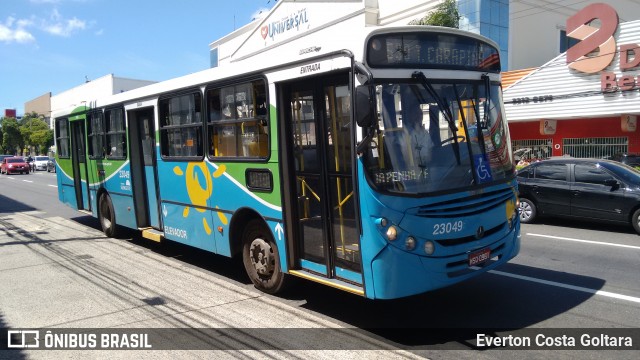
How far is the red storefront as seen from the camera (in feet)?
60.6

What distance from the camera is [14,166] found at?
43219mm

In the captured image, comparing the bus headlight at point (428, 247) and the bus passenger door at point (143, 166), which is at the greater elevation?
the bus passenger door at point (143, 166)

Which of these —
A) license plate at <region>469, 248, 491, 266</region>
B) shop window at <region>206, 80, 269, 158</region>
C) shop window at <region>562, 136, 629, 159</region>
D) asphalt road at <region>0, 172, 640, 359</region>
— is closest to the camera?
asphalt road at <region>0, 172, 640, 359</region>

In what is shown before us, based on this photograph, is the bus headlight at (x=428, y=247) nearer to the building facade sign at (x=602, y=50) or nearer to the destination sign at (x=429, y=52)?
the destination sign at (x=429, y=52)

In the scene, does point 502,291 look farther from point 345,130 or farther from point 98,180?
point 98,180

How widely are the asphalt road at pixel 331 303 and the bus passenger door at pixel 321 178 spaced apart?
0.70 m

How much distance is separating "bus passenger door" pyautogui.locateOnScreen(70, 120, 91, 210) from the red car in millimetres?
37157

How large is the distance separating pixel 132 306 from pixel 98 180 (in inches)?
221

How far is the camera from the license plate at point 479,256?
5.00m

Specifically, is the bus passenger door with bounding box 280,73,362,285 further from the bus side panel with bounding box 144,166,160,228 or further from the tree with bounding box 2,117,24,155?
the tree with bounding box 2,117,24,155

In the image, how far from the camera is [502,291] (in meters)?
6.23

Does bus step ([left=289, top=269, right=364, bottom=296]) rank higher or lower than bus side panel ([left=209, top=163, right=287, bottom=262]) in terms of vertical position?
lower

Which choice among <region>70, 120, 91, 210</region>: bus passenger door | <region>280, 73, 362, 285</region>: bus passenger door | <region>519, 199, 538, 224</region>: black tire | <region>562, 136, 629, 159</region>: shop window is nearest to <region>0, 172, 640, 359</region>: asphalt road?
<region>280, 73, 362, 285</region>: bus passenger door

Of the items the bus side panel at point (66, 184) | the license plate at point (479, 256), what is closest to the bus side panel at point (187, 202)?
the license plate at point (479, 256)
